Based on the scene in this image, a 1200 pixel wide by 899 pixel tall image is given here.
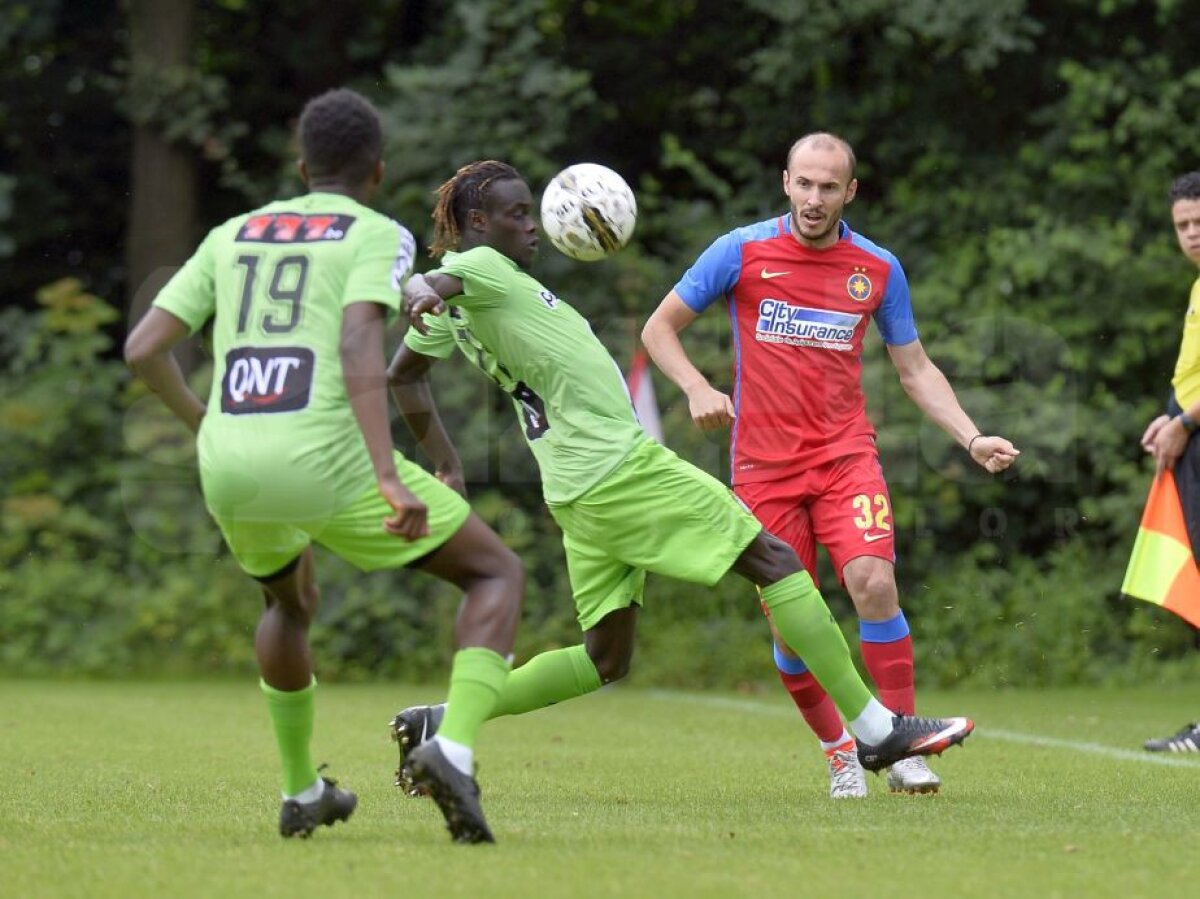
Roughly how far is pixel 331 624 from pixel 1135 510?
622 centimetres

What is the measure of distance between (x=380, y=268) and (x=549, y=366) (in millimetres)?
1378

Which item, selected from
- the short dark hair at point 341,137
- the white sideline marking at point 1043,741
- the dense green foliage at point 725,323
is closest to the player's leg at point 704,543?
the short dark hair at point 341,137

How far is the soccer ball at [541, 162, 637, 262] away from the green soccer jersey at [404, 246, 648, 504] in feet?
1.24

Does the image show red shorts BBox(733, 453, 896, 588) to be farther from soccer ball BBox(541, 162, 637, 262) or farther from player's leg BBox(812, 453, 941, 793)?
soccer ball BBox(541, 162, 637, 262)

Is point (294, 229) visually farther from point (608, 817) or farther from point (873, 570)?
point (873, 570)

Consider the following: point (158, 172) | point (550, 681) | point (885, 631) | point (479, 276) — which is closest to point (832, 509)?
point (885, 631)

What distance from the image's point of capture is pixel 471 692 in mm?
5020

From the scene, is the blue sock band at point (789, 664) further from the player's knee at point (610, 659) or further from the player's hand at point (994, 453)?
the player's hand at point (994, 453)

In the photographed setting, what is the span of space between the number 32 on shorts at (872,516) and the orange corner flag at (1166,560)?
2.61 metres

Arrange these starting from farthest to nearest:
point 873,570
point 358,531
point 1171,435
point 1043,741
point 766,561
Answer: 1. point 1043,741
2. point 1171,435
3. point 873,570
4. point 766,561
5. point 358,531

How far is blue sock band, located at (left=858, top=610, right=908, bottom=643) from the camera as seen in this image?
6.76 meters

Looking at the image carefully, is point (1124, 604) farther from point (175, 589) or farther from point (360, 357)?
point (360, 357)

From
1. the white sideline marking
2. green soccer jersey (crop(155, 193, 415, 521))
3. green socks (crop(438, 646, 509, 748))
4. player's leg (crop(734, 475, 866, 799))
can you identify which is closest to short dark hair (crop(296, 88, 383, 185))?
green soccer jersey (crop(155, 193, 415, 521))

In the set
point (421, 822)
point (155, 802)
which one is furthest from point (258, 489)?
point (155, 802)
